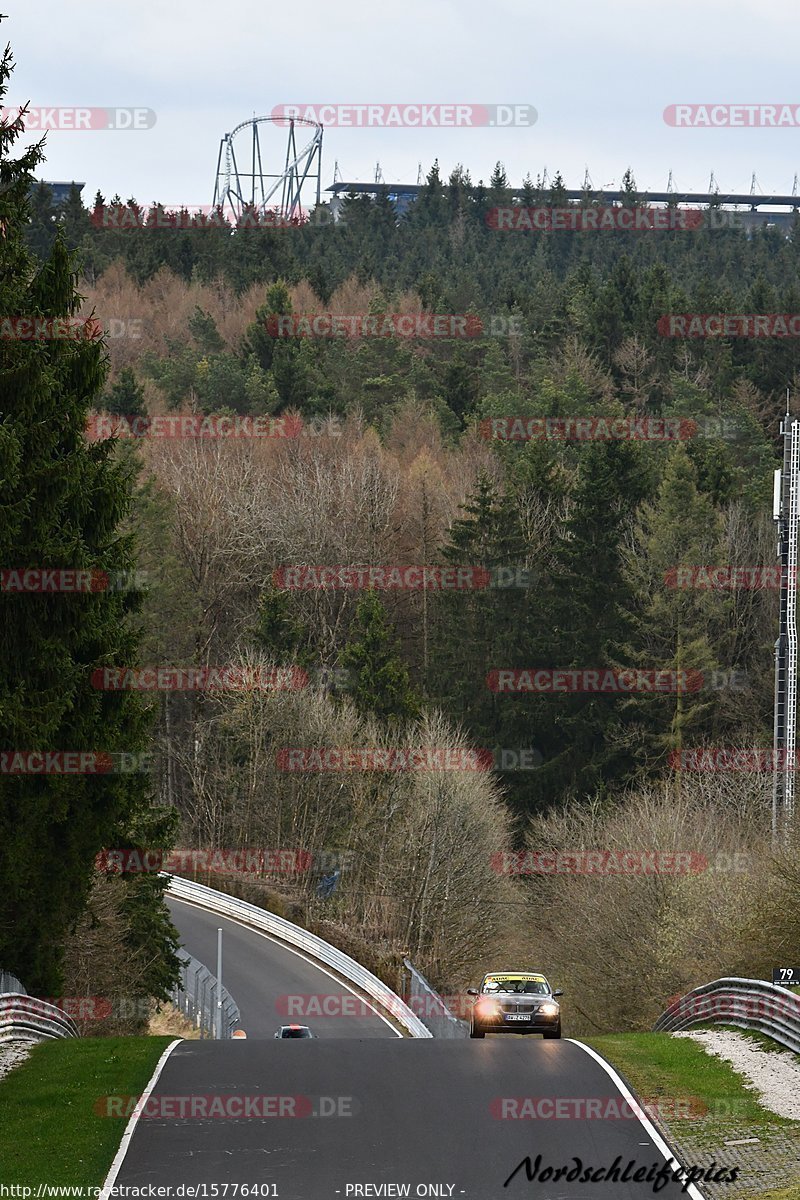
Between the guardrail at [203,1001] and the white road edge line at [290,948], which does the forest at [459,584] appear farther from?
the guardrail at [203,1001]

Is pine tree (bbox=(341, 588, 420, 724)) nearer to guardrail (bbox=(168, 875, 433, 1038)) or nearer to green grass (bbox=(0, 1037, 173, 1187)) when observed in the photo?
guardrail (bbox=(168, 875, 433, 1038))

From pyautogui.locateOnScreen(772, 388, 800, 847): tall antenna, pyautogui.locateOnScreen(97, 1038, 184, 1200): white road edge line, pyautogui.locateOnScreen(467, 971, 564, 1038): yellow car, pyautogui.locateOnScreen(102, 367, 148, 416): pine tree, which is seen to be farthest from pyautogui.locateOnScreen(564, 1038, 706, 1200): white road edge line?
pyautogui.locateOnScreen(102, 367, 148, 416): pine tree

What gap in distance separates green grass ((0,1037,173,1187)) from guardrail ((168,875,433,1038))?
18140mm

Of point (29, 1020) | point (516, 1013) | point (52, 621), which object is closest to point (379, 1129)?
point (52, 621)

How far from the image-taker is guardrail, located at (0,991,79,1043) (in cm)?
2208

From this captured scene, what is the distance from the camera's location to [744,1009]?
23.9 metres

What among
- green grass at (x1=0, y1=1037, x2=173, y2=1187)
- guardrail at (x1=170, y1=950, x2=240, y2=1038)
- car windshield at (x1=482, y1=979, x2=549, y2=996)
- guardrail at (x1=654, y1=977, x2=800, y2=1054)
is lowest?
guardrail at (x1=170, y1=950, x2=240, y2=1038)

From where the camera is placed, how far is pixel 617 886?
152 ft

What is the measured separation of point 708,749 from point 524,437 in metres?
25.1

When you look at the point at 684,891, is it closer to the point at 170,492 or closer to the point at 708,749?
the point at 708,749

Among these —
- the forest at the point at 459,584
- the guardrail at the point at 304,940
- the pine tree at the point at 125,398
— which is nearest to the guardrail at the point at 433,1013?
the guardrail at the point at 304,940

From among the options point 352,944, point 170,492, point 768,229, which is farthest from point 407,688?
point 768,229

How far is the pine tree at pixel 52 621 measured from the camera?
1944 cm

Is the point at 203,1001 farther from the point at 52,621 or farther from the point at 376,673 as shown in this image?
the point at 376,673
